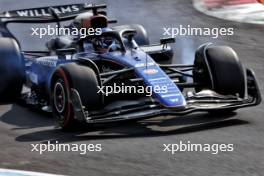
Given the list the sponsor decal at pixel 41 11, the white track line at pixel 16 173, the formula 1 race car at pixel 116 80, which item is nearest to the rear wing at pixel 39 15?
the sponsor decal at pixel 41 11

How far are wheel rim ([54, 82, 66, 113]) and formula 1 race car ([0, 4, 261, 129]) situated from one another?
0.04ft

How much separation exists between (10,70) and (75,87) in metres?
1.97

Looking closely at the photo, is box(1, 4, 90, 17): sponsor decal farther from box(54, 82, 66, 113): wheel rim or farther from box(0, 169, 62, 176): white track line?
box(0, 169, 62, 176): white track line

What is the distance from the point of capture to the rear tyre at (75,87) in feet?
27.5

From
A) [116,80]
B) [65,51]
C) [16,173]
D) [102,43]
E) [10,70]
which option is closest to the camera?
[16,173]

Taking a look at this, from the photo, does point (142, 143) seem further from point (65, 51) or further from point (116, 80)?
point (65, 51)

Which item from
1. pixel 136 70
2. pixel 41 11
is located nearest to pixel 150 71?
pixel 136 70

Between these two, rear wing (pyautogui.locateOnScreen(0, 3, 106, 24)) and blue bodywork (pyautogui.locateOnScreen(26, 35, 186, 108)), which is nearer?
blue bodywork (pyautogui.locateOnScreen(26, 35, 186, 108))

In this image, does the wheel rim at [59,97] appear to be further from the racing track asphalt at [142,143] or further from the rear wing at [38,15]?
the rear wing at [38,15]

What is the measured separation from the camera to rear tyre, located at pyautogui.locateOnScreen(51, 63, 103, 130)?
838cm

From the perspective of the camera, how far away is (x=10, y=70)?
10.1 m

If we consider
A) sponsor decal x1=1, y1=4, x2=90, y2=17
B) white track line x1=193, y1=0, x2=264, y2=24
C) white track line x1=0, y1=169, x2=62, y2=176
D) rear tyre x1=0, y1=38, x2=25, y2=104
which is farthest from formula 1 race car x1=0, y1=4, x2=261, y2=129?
white track line x1=193, y1=0, x2=264, y2=24

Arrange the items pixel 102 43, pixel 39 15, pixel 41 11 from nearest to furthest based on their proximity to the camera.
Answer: pixel 102 43 < pixel 39 15 < pixel 41 11

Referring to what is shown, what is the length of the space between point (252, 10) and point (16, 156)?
→ 28.4ft
